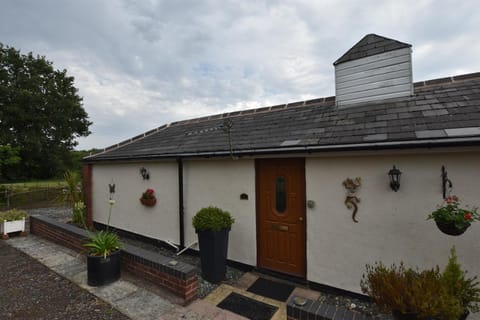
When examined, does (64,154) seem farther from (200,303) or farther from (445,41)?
(445,41)

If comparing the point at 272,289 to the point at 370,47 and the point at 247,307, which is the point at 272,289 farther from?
the point at 370,47

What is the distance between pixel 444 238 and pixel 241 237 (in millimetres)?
3487

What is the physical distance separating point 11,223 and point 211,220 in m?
7.32

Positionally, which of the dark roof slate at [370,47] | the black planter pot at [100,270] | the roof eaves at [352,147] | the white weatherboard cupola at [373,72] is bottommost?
the black planter pot at [100,270]

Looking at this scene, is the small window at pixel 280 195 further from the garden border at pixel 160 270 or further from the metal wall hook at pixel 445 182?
the metal wall hook at pixel 445 182

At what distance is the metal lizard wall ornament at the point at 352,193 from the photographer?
3.69 m

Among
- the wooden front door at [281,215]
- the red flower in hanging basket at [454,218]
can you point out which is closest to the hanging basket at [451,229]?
the red flower in hanging basket at [454,218]

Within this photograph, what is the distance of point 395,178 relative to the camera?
335 centimetres

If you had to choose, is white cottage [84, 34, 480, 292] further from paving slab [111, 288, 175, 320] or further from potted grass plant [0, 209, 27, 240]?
potted grass plant [0, 209, 27, 240]

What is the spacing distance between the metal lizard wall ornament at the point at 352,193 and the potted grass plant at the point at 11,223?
9769 millimetres

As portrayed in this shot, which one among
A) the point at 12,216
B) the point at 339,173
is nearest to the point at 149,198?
the point at 12,216

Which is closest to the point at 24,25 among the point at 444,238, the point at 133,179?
the point at 133,179

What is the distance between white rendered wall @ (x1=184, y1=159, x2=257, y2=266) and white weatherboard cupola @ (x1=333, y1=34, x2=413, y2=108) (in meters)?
3.15

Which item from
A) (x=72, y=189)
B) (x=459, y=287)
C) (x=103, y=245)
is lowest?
(x=103, y=245)
